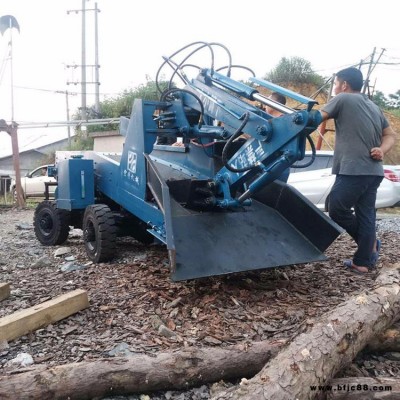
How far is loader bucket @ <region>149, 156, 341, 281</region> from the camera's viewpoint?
389 cm

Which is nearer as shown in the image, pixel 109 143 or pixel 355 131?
pixel 355 131

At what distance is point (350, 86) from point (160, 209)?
2203 mm

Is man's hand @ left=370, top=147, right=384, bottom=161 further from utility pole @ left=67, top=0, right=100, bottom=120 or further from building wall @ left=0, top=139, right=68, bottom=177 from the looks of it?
building wall @ left=0, top=139, right=68, bottom=177

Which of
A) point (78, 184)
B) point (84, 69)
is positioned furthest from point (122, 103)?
point (78, 184)

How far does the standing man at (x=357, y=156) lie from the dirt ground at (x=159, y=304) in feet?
1.50

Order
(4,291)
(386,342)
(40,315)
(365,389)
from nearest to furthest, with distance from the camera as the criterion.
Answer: (365,389) < (386,342) < (40,315) < (4,291)

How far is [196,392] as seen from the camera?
254cm

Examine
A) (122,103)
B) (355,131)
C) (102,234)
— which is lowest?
(122,103)

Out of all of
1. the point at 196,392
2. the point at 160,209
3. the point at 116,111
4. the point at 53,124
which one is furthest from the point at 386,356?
the point at 116,111

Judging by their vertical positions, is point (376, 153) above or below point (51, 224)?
above

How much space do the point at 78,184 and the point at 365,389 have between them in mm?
4338

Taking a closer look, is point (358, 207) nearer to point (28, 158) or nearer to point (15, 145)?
point (15, 145)

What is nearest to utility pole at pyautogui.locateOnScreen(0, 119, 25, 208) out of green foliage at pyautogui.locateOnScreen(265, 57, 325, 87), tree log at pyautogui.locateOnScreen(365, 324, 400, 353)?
tree log at pyautogui.locateOnScreen(365, 324, 400, 353)

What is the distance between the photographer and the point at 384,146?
4.54 m
